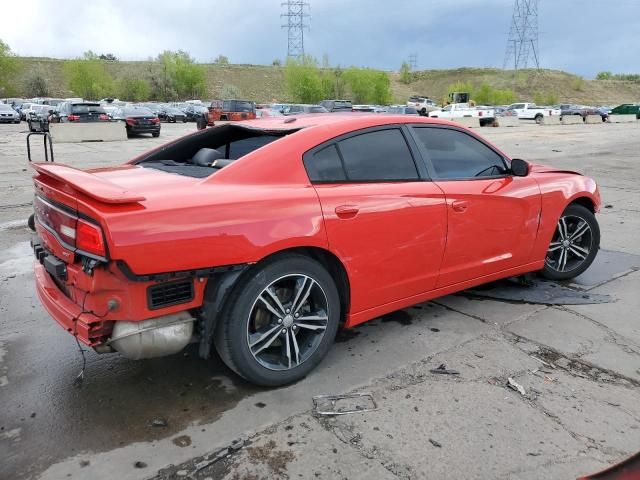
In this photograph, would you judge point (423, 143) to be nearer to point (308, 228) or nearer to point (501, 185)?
point (501, 185)

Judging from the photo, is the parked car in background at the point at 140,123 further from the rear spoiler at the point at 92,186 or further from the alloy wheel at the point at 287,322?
the alloy wheel at the point at 287,322

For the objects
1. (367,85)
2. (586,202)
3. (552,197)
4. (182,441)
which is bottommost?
(182,441)

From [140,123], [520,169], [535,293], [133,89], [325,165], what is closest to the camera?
[325,165]

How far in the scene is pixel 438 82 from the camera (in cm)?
11819

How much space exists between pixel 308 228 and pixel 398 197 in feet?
2.39

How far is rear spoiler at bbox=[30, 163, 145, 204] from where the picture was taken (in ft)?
8.16

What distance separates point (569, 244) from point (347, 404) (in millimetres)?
2980

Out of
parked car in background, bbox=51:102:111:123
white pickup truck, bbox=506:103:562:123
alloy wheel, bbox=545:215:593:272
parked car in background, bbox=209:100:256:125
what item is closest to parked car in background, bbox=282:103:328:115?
parked car in background, bbox=209:100:256:125

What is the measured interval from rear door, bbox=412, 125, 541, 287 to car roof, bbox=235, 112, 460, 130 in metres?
0.16

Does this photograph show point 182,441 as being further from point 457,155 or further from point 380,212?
point 457,155

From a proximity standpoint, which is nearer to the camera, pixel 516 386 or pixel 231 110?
pixel 516 386

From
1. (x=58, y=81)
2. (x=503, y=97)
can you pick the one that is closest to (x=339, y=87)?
(x=503, y=97)

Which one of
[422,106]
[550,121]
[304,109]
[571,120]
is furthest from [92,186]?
[422,106]

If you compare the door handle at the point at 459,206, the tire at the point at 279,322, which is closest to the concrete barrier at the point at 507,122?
Result: the door handle at the point at 459,206
